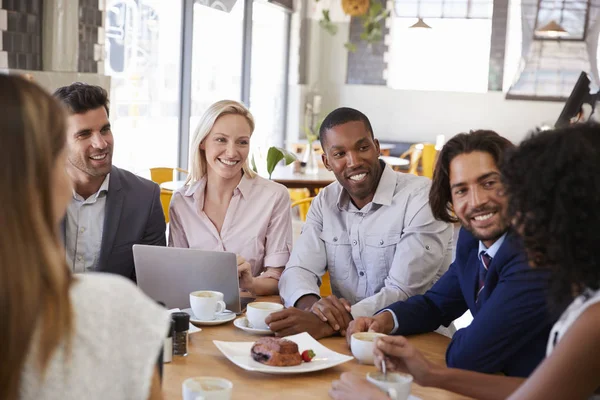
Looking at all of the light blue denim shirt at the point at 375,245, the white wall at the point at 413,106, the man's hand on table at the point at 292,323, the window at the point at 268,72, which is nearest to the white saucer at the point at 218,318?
the man's hand on table at the point at 292,323

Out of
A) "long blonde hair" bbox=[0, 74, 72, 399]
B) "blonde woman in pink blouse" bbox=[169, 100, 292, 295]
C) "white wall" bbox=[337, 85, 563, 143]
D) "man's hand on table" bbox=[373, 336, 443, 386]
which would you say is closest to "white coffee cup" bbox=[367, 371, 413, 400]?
"man's hand on table" bbox=[373, 336, 443, 386]

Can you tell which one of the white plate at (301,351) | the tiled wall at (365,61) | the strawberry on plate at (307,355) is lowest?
the white plate at (301,351)

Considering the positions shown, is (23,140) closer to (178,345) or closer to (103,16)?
(178,345)

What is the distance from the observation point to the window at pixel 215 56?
7.25 metres

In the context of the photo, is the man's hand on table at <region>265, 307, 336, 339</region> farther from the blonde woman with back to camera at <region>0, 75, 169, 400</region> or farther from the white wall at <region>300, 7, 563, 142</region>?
the white wall at <region>300, 7, 563, 142</region>

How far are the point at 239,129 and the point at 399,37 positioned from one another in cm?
906

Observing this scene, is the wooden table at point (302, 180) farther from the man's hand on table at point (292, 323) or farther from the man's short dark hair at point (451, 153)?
the man's hand on table at point (292, 323)

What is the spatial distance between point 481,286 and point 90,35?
3458 mm

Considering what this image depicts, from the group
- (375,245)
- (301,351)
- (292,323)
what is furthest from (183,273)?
(375,245)

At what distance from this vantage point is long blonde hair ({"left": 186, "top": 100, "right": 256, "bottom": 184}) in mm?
2992

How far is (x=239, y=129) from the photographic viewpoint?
3.01 metres

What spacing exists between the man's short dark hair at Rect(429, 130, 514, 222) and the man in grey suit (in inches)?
43.6

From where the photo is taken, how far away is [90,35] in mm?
4695

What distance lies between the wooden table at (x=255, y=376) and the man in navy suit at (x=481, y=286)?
0.16 meters
